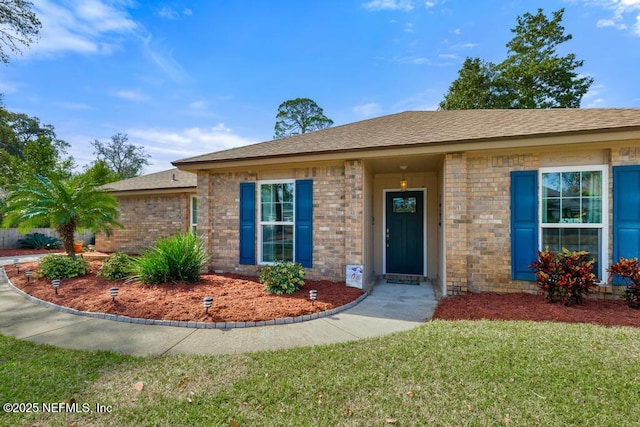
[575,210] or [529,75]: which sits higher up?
[529,75]

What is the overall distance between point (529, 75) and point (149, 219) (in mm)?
21884

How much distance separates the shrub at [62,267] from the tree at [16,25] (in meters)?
4.94

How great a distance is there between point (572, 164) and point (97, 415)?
24.9 feet

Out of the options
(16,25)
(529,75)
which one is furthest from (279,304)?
(529,75)

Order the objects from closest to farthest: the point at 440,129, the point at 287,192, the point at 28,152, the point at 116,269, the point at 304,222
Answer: the point at 440,129
the point at 116,269
the point at 304,222
the point at 287,192
the point at 28,152

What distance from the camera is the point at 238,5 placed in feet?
24.5

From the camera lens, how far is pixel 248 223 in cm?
741

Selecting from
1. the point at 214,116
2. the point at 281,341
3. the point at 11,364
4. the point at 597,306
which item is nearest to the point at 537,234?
the point at 597,306

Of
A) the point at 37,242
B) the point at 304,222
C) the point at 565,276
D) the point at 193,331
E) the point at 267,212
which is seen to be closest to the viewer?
the point at 193,331

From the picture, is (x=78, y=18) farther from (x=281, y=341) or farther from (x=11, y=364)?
(x=281, y=341)

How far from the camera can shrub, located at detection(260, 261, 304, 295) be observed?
5.71m

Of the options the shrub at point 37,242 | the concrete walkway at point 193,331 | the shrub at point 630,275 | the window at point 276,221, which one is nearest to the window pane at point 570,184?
the shrub at point 630,275

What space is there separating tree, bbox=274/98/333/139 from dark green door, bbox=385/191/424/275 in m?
24.1

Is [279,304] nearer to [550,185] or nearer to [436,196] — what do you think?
[436,196]
